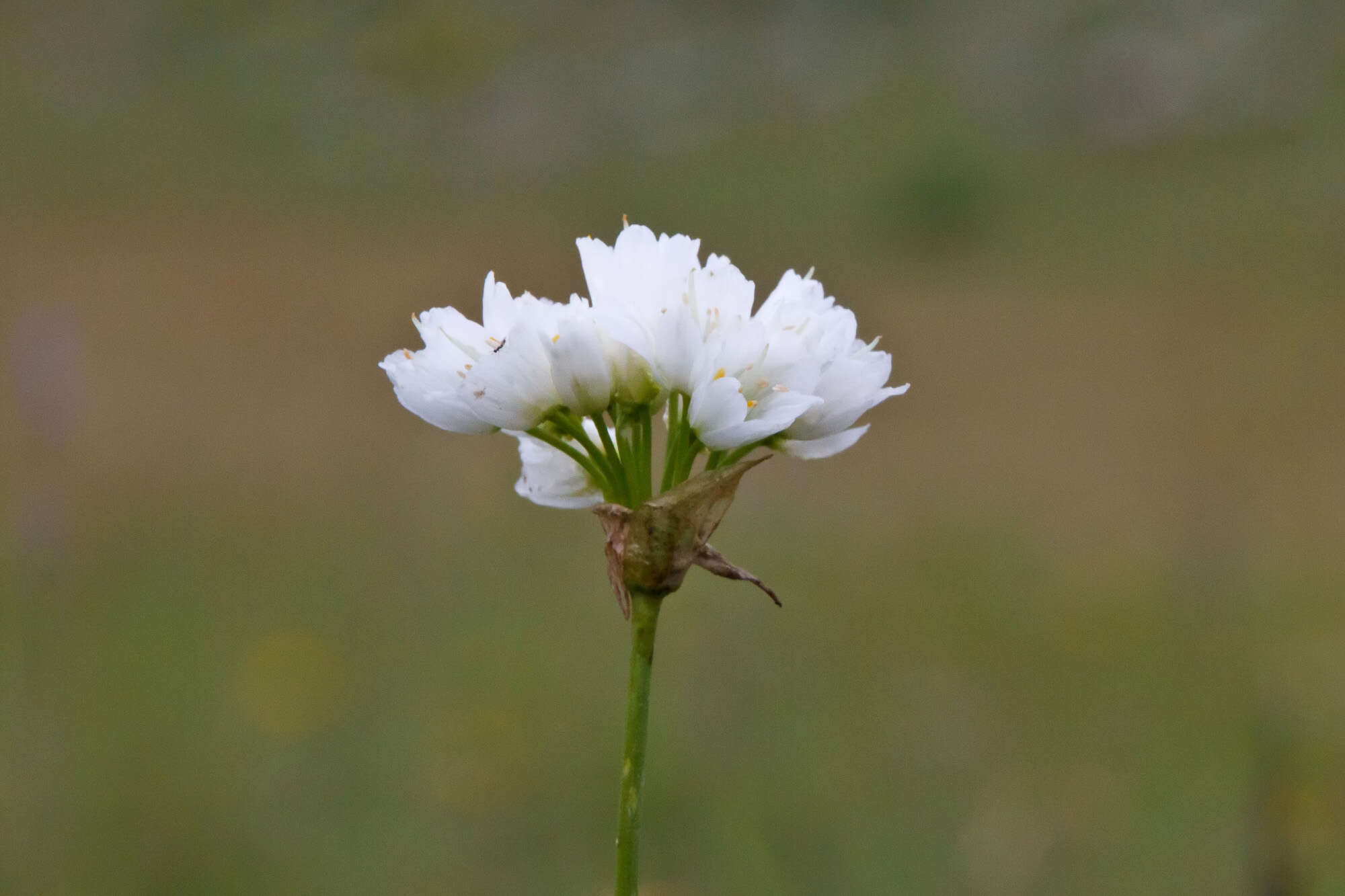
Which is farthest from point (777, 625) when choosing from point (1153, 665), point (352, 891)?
point (352, 891)

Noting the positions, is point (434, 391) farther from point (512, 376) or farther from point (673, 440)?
point (673, 440)

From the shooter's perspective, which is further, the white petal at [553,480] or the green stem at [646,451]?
the white petal at [553,480]

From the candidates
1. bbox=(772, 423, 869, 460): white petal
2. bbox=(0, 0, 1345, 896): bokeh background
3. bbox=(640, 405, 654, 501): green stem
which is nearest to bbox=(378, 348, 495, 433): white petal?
bbox=(640, 405, 654, 501): green stem

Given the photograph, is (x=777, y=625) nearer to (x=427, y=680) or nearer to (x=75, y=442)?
(x=427, y=680)

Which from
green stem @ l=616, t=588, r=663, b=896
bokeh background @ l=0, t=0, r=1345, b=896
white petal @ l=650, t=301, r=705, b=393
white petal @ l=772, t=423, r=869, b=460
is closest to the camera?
green stem @ l=616, t=588, r=663, b=896

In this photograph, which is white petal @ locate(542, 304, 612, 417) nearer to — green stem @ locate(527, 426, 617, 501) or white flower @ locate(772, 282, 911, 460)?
green stem @ locate(527, 426, 617, 501)

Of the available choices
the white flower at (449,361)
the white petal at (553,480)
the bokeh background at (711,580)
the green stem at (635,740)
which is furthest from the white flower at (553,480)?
the bokeh background at (711,580)

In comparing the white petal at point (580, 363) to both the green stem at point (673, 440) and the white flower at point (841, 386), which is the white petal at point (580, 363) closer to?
the green stem at point (673, 440)
